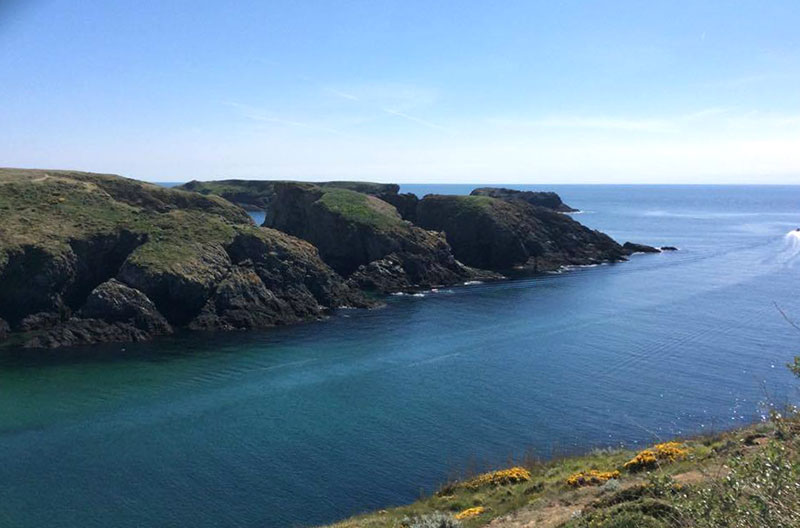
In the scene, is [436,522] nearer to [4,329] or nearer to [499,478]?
[499,478]

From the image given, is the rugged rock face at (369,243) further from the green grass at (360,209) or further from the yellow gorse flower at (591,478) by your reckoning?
the yellow gorse flower at (591,478)

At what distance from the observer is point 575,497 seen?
25000 millimetres

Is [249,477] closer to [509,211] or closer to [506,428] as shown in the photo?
[506,428]

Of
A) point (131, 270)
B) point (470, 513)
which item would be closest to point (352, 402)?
point (470, 513)

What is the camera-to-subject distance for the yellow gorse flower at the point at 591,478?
26.8 meters

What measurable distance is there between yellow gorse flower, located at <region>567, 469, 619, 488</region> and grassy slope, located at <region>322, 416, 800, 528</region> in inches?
14.2

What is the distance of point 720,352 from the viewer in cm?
5700

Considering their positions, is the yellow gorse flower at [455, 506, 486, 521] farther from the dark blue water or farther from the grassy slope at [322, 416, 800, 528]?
the dark blue water

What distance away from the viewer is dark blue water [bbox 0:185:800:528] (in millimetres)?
32062


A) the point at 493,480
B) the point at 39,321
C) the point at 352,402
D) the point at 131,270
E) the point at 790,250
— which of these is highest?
the point at 131,270

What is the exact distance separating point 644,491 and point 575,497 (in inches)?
190

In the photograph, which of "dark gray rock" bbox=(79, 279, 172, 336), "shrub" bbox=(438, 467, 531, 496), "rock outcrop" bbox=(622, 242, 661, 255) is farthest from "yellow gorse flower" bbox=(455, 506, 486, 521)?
"rock outcrop" bbox=(622, 242, 661, 255)

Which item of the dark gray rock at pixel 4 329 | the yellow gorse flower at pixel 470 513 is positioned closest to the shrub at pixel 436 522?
the yellow gorse flower at pixel 470 513

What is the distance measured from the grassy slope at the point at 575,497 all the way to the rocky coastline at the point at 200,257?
150 ft
